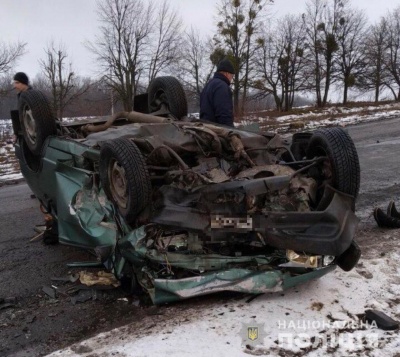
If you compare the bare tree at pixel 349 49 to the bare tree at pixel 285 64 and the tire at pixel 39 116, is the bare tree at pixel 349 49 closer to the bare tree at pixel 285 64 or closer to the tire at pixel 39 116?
the bare tree at pixel 285 64

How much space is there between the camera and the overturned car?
306 centimetres

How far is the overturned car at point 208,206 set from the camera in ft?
10.0

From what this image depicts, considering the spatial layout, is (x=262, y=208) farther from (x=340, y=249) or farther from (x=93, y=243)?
(x=93, y=243)

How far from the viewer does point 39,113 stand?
4516 mm

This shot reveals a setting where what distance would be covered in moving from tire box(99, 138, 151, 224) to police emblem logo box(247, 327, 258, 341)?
1.14m

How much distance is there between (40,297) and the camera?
11.9ft

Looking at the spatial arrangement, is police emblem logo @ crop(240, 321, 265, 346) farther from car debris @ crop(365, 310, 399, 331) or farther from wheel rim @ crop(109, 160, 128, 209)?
wheel rim @ crop(109, 160, 128, 209)

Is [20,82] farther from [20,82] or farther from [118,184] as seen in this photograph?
[118,184]

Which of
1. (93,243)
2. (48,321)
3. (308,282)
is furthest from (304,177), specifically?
(48,321)

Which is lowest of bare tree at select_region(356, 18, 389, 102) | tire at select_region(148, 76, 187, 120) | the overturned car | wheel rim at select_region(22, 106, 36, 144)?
the overturned car

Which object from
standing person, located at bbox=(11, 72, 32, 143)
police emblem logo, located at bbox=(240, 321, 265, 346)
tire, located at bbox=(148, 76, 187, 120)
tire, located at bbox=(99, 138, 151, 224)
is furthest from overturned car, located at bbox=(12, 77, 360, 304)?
standing person, located at bbox=(11, 72, 32, 143)

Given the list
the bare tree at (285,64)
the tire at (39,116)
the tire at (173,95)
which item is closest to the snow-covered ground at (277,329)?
the tire at (39,116)

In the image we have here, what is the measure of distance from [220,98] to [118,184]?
1945mm

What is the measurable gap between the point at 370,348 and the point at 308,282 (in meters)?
0.82
